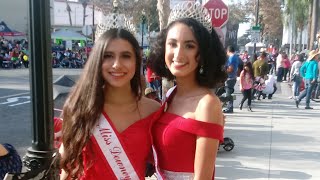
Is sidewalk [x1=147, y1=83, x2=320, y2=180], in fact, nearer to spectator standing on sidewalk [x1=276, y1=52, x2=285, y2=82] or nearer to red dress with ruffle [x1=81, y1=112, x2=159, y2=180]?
red dress with ruffle [x1=81, y1=112, x2=159, y2=180]

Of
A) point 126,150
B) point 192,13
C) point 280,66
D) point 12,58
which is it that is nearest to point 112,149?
point 126,150

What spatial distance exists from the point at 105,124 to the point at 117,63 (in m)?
0.29

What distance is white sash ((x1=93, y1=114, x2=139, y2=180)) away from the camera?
203 cm

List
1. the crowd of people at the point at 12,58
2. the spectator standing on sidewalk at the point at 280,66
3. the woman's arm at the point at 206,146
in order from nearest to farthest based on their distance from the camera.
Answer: the woman's arm at the point at 206,146 → the spectator standing on sidewalk at the point at 280,66 → the crowd of people at the point at 12,58

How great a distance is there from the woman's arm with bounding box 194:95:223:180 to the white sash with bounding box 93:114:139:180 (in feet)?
1.22

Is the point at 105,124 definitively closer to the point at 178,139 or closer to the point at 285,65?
the point at 178,139

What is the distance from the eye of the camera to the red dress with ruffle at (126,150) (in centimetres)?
204

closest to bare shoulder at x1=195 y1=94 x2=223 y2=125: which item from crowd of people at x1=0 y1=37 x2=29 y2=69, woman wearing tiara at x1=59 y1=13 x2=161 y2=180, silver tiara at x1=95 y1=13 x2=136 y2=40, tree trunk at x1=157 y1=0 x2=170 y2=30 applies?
woman wearing tiara at x1=59 y1=13 x2=161 y2=180

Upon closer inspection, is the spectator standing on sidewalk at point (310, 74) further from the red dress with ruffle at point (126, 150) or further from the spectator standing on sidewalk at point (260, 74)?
the red dress with ruffle at point (126, 150)

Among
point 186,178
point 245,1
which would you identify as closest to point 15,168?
point 186,178

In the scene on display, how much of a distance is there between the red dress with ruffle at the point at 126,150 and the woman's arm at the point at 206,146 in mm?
297

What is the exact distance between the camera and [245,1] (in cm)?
4672

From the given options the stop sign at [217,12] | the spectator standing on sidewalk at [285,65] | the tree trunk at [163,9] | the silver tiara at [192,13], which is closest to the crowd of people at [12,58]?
the spectator standing on sidewalk at [285,65]

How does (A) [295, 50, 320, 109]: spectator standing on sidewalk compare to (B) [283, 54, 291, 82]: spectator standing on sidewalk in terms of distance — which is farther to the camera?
(B) [283, 54, 291, 82]: spectator standing on sidewalk
